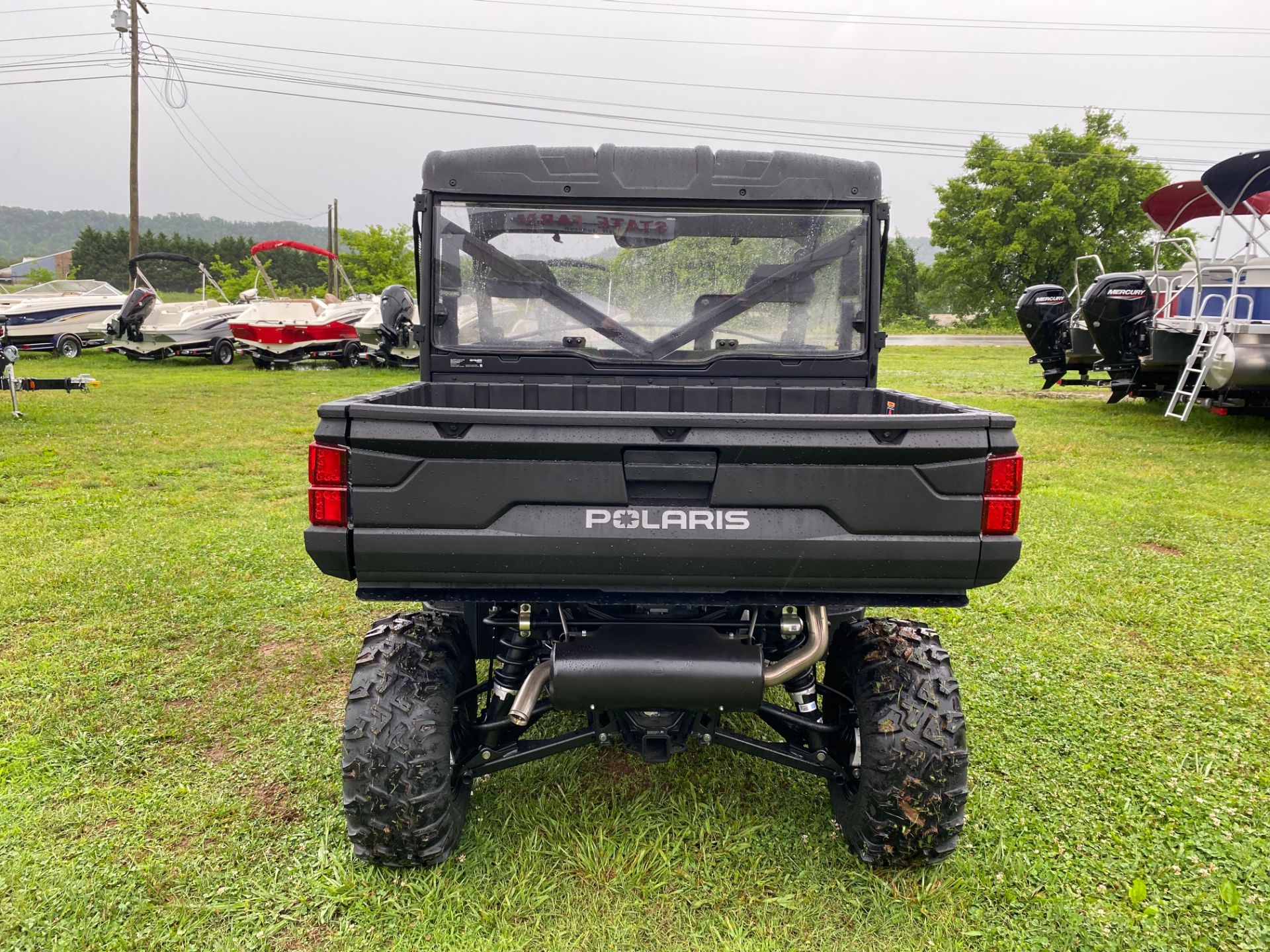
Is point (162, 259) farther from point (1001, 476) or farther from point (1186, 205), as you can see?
point (1001, 476)

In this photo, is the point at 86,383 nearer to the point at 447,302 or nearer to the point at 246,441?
the point at 246,441

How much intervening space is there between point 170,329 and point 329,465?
20.1 metres

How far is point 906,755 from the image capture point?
93.0 inches

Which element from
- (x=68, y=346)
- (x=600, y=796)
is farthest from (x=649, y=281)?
(x=68, y=346)

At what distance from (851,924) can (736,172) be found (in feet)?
8.74

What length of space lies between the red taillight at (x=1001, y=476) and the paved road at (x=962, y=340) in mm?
29153

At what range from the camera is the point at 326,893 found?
2.41 meters

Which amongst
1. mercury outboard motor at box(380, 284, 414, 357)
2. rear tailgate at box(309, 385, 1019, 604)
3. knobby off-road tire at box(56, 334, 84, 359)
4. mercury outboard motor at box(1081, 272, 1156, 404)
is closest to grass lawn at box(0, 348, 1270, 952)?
rear tailgate at box(309, 385, 1019, 604)

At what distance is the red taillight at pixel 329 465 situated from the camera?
83.6 inches

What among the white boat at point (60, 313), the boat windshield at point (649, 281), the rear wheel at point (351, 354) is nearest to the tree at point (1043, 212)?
the rear wheel at point (351, 354)

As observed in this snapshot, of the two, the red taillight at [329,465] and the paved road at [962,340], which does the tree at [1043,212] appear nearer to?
the paved road at [962,340]

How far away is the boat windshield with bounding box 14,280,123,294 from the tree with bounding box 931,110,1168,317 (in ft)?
131

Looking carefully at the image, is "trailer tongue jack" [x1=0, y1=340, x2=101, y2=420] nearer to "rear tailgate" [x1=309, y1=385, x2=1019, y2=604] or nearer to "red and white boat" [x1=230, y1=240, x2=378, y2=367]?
"rear tailgate" [x1=309, y1=385, x2=1019, y2=604]

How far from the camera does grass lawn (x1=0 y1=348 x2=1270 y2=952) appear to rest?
234 cm
